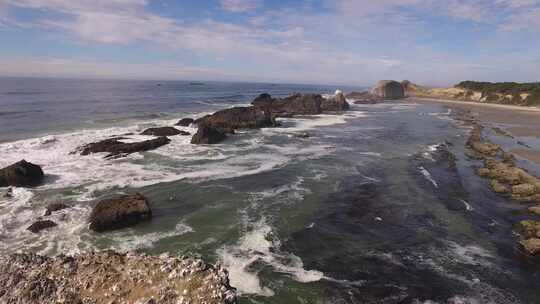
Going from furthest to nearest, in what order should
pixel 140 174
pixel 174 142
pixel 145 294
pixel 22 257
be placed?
pixel 174 142, pixel 140 174, pixel 22 257, pixel 145 294

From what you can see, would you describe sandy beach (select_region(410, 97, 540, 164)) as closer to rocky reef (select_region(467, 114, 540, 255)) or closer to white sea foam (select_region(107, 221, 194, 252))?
rocky reef (select_region(467, 114, 540, 255))

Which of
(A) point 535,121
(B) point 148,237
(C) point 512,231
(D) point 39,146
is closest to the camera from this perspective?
(B) point 148,237

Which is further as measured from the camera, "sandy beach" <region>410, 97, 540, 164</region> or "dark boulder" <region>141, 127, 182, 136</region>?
"dark boulder" <region>141, 127, 182, 136</region>

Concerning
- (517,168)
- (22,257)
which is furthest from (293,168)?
(22,257)

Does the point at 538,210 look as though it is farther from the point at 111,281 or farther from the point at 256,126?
the point at 256,126

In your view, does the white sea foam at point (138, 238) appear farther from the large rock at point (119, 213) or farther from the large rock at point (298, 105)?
the large rock at point (298, 105)

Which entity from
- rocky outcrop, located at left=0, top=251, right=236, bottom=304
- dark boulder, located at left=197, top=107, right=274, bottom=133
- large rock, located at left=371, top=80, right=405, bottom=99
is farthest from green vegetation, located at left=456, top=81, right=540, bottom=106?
rocky outcrop, located at left=0, top=251, right=236, bottom=304

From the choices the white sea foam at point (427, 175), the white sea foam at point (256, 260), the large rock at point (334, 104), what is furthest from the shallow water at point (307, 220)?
the large rock at point (334, 104)
